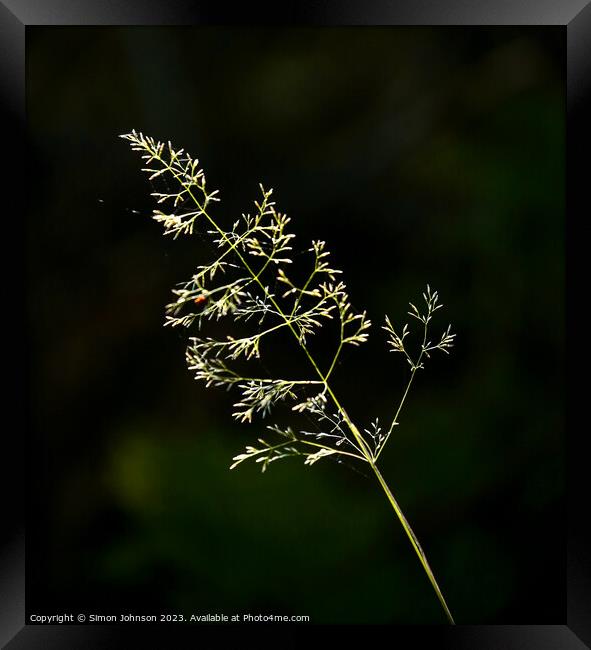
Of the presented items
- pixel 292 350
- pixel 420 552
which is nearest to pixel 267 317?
pixel 292 350

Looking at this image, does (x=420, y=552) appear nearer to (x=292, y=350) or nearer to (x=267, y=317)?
(x=292, y=350)

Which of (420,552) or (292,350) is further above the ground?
(292,350)

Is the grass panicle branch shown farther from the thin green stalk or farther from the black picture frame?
the black picture frame

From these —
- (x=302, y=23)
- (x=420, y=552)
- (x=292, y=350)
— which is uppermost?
(x=302, y=23)

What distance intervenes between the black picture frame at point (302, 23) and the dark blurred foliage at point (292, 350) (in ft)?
0.11

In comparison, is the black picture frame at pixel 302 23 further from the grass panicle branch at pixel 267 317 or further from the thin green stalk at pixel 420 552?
the grass panicle branch at pixel 267 317

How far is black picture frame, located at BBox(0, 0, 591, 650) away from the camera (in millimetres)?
1315

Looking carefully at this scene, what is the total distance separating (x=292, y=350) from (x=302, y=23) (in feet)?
2.62

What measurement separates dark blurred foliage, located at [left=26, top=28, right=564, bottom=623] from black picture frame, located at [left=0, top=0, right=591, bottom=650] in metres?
0.03

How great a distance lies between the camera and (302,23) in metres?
1.32
